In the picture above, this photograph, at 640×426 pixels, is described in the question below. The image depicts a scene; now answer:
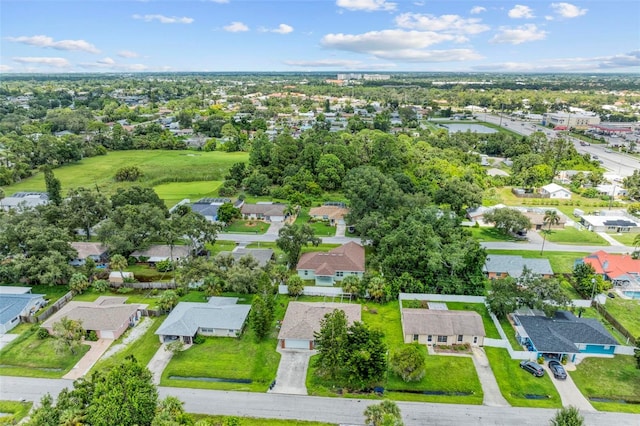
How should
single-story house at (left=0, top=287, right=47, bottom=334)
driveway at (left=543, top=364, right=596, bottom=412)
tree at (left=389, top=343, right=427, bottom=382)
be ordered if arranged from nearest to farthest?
driveway at (left=543, top=364, right=596, bottom=412), tree at (left=389, top=343, right=427, bottom=382), single-story house at (left=0, top=287, right=47, bottom=334)

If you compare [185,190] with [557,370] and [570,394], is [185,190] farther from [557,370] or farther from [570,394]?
[570,394]

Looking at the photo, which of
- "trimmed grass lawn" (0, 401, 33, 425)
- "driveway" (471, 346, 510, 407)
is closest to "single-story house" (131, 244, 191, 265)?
"trimmed grass lawn" (0, 401, 33, 425)

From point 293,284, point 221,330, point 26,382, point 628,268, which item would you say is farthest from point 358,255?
point 26,382

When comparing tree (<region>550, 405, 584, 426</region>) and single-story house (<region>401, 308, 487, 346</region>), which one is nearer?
tree (<region>550, 405, 584, 426</region>)

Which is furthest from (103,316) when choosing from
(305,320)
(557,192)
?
(557,192)

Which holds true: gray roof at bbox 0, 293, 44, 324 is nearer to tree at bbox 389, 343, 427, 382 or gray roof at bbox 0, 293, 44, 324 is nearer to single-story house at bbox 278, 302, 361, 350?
single-story house at bbox 278, 302, 361, 350

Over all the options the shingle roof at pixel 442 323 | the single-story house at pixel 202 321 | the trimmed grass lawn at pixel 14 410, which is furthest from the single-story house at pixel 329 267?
the trimmed grass lawn at pixel 14 410

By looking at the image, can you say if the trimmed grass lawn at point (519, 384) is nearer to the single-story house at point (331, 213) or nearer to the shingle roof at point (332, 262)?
→ the shingle roof at point (332, 262)

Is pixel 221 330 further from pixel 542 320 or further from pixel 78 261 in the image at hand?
pixel 542 320
